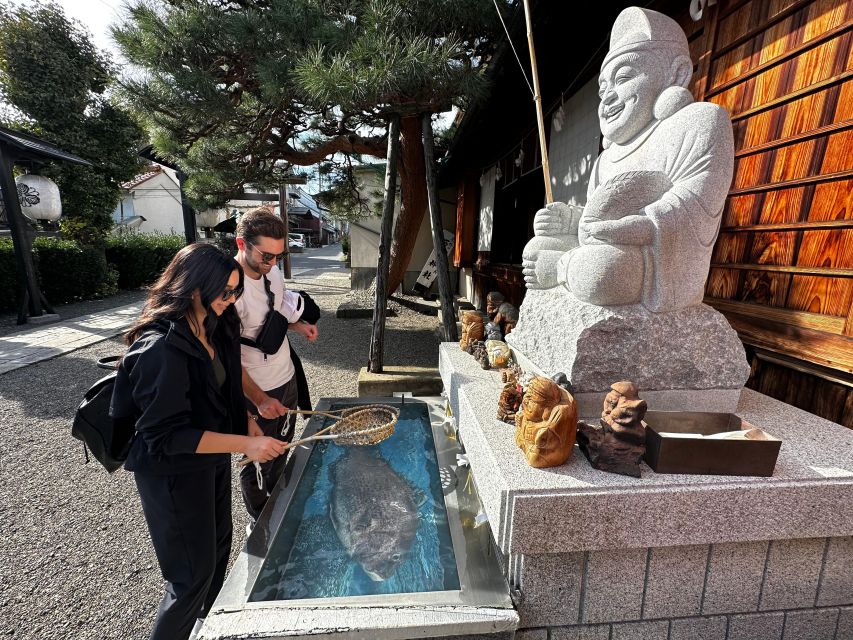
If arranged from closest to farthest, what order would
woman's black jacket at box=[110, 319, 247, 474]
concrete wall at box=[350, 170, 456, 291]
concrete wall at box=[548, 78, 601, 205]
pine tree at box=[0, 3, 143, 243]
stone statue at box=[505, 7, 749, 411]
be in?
woman's black jacket at box=[110, 319, 247, 474] → stone statue at box=[505, 7, 749, 411] → concrete wall at box=[548, 78, 601, 205] → pine tree at box=[0, 3, 143, 243] → concrete wall at box=[350, 170, 456, 291]

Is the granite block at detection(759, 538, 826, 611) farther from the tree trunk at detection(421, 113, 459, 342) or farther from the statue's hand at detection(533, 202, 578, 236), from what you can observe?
the tree trunk at detection(421, 113, 459, 342)

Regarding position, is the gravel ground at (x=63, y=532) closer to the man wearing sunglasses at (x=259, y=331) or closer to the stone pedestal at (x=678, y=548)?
the man wearing sunglasses at (x=259, y=331)

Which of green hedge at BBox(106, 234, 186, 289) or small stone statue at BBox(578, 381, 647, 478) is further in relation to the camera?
green hedge at BBox(106, 234, 186, 289)

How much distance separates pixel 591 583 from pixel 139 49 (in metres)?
5.45

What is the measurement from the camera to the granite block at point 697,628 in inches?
58.7

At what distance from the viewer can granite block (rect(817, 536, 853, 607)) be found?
4.88ft

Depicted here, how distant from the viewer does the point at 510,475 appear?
1421 millimetres

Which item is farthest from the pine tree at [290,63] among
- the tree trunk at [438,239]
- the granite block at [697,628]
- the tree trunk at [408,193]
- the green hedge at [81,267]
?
the green hedge at [81,267]

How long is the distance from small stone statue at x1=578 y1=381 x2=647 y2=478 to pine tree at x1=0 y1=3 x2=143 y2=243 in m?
10.9

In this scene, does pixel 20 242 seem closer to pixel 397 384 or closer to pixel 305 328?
pixel 397 384

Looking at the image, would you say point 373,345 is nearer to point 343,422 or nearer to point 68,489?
point 343,422

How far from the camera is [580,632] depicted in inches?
58.1

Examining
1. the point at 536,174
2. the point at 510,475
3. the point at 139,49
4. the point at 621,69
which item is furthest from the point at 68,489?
the point at 536,174

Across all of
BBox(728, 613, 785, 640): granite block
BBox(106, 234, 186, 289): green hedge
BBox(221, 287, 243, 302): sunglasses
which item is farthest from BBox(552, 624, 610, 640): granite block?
BBox(106, 234, 186, 289): green hedge
